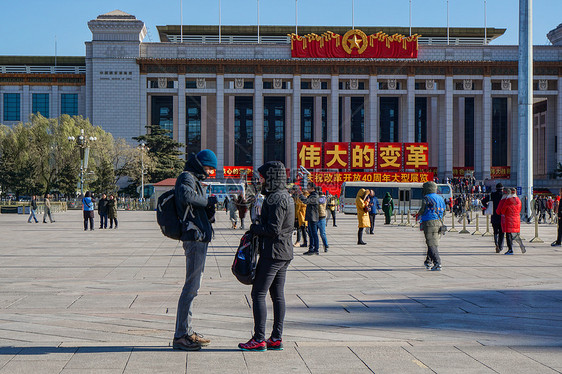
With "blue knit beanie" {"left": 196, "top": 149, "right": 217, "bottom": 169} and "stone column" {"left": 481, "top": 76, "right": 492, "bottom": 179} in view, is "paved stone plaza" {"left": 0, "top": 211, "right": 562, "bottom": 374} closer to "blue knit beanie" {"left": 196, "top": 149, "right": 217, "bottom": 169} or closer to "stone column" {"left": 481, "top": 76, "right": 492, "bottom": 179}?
"blue knit beanie" {"left": 196, "top": 149, "right": 217, "bottom": 169}

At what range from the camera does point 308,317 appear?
862cm

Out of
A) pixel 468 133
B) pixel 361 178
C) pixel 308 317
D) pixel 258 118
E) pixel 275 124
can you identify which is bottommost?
pixel 308 317

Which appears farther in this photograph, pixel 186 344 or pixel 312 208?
pixel 312 208

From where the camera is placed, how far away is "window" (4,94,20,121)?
8688cm

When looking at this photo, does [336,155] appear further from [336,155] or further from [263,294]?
[263,294]

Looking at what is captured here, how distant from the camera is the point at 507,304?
9.66m

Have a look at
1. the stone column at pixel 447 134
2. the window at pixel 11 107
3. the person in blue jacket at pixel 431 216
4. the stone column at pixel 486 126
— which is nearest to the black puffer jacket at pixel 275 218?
the person in blue jacket at pixel 431 216

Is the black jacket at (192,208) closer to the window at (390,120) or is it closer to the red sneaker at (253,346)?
the red sneaker at (253,346)

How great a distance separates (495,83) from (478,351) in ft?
279

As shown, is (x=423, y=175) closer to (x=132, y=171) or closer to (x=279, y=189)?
(x=132, y=171)

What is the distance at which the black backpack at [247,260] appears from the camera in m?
6.74

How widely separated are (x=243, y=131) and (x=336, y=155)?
33867 millimetres

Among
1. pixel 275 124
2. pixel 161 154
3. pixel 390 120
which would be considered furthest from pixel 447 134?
pixel 161 154

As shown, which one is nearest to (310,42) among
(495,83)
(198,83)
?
(198,83)
